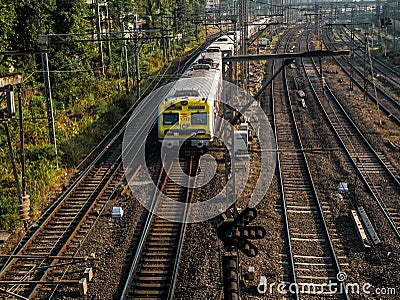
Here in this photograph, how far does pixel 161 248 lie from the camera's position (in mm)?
11430

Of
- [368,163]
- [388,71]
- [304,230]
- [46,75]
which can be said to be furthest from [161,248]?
[388,71]

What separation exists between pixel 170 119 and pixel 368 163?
258 inches

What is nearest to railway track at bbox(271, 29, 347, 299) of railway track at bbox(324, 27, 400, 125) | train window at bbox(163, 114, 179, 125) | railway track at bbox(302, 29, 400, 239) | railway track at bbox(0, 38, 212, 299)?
railway track at bbox(302, 29, 400, 239)

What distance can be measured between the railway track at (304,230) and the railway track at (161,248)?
2353mm

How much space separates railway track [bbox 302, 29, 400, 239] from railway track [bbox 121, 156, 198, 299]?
5.00m

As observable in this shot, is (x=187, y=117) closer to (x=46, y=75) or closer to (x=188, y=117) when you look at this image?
(x=188, y=117)

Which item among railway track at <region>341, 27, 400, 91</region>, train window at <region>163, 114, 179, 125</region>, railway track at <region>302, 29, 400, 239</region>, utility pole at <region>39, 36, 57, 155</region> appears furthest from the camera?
railway track at <region>341, 27, 400, 91</region>

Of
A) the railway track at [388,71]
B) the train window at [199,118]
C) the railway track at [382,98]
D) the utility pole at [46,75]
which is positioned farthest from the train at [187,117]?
the railway track at [388,71]

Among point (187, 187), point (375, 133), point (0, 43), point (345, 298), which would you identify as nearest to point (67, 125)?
point (0, 43)

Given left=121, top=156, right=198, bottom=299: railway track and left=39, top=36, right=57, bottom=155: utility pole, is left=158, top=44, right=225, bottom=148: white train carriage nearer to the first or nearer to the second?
left=121, top=156, right=198, bottom=299: railway track

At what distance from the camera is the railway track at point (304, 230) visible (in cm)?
1005

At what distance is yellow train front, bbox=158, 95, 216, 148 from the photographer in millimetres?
16844

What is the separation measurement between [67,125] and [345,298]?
14303 millimetres

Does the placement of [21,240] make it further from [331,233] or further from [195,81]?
[195,81]
